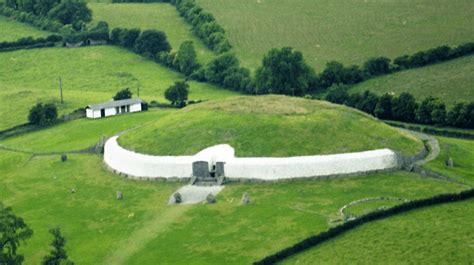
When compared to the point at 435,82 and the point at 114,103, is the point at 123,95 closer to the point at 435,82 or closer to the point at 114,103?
the point at 114,103

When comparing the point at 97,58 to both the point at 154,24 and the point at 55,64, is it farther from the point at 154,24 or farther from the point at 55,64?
the point at 154,24

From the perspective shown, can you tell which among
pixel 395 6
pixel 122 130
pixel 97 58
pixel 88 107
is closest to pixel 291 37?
pixel 395 6

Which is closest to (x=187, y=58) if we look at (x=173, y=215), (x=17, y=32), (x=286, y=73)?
(x=286, y=73)

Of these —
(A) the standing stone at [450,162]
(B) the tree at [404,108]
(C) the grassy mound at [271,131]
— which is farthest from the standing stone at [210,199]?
(B) the tree at [404,108]

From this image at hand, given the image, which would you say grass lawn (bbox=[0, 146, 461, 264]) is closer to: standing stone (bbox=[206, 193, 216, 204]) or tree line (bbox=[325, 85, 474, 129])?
standing stone (bbox=[206, 193, 216, 204])

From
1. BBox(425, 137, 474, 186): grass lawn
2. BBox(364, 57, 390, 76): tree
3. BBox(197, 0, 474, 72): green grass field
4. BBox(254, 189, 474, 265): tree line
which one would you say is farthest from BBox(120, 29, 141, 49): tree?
BBox(254, 189, 474, 265): tree line

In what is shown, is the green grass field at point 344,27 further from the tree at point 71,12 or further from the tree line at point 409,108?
the tree at point 71,12
